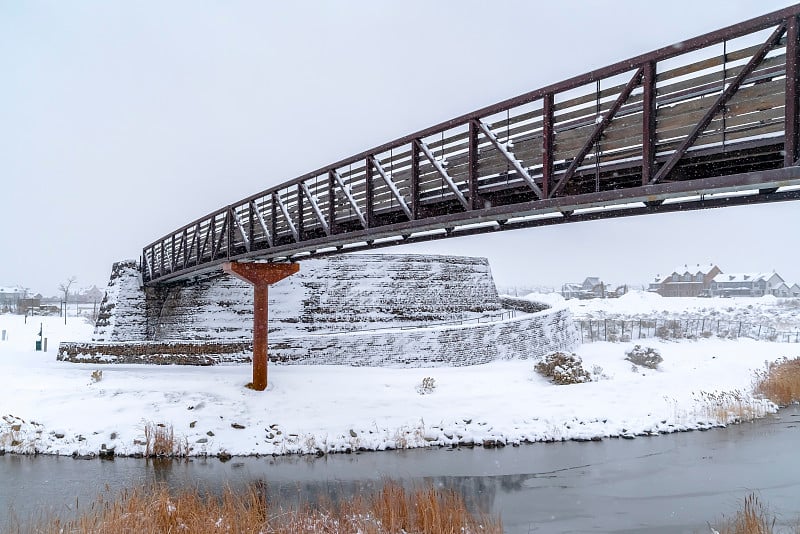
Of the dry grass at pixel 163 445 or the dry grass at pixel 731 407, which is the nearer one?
the dry grass at pixel 163 445

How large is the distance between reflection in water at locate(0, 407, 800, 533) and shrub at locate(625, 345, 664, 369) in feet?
38.6

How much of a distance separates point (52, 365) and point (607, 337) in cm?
3356

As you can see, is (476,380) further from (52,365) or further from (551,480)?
(52,365)

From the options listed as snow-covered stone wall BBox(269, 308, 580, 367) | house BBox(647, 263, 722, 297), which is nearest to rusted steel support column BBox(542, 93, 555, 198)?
snow-covered stone wall BBox(269, 308, 580, 367)

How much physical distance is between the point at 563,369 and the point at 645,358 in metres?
8.49

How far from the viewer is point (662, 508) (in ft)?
36.2

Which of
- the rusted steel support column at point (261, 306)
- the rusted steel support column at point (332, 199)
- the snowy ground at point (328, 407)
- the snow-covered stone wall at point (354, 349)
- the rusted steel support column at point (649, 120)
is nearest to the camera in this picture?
the rusted steel support column at point (649, 120)

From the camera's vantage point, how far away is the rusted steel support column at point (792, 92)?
560 centimetres

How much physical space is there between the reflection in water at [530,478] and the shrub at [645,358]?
11.8m

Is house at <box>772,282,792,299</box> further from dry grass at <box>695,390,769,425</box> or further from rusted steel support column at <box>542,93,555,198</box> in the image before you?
rusted steel support column at <box>542,93,555,198</box>

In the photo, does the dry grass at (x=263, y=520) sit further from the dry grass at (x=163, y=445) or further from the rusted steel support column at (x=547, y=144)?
the rusted steel support column at (x=547, y=144)

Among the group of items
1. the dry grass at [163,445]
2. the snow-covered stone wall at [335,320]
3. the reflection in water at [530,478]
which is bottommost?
the reflection in water at [530,478]

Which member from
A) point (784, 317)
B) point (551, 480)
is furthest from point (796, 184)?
point (784, 317)

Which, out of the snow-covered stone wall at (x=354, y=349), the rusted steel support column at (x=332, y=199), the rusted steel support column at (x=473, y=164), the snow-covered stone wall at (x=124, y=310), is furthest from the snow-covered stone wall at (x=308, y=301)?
the rusted steel support column at (x=473, y=164)
